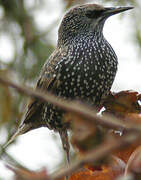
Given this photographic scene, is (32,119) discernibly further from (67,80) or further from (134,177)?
(134,177)

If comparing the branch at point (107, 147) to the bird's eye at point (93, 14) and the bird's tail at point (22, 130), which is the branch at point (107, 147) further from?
the bird's tail at point (22, 130)

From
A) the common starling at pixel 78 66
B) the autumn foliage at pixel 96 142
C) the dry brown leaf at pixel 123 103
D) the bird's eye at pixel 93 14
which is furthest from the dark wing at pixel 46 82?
the autumn foliage at pixel 96 142

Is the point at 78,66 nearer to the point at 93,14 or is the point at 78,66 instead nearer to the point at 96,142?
the point at 93,14

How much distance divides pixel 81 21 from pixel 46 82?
0.68 metres

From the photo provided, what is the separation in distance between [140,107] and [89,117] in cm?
124

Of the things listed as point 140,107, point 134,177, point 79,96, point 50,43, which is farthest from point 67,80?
point 134,177

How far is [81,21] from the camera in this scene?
13.3 ft

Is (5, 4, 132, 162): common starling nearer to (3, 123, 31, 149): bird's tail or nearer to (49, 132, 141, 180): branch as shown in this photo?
(3, 123, 31, 149): bird's tail

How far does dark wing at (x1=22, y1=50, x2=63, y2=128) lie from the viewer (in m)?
3.83

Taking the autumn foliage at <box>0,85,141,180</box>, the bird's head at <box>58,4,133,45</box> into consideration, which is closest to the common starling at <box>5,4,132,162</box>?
the bird's head at <box>58,4,133,45</box>

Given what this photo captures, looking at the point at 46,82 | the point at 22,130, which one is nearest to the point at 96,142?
the point at 46,82

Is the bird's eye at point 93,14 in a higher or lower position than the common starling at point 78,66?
higher

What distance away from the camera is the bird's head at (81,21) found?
153 inches

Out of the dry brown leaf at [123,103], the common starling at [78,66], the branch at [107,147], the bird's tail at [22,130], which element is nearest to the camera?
the branch at [107,147]
